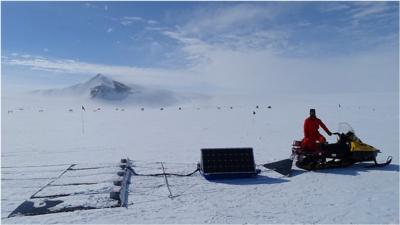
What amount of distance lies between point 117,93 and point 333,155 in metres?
164

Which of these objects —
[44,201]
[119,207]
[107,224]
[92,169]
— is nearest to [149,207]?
[119,207]

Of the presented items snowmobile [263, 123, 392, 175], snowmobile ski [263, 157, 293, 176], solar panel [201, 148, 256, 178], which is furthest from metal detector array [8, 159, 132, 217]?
snowmobile [263, 123, 392, 175]

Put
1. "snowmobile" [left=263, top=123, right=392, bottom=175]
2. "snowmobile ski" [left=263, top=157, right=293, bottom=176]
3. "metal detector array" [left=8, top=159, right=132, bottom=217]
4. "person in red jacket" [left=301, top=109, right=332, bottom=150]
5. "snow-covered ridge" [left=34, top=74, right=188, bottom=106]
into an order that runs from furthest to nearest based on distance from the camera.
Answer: "snow-covered ridge" [left=34, top=74, right=188, bottom=106] → "person in red jacket" [left=301, top=109, right=332, bottom=150] → "snowmobile" [left=263, top=123, right=392, bottom=175] → "snowmobile ski" [left=263, top=157, right=293, bottom=176] → "metal detector array" [left=8, top=159, right=132, bottom=217]

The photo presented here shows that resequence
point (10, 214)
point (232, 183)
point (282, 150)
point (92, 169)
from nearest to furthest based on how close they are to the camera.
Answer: point (10, 214)
point (232, 183)
point (92, 169)
point (282, 150)

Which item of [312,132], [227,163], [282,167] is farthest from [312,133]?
[227,163]

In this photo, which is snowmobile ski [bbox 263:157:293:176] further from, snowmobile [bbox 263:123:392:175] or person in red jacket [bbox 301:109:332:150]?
person in red jacket [bbox 301:109:332:150]

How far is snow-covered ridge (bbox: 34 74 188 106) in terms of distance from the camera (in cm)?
14462

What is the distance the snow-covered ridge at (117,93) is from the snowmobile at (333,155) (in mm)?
124705

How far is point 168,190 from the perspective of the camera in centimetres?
889

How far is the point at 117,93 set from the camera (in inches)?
6722

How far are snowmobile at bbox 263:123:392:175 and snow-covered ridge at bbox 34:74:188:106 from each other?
12470cm

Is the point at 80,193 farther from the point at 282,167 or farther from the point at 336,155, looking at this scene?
the point at 336,155

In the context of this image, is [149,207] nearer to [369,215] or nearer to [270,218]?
[270,218]

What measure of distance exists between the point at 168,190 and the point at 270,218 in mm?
2632
